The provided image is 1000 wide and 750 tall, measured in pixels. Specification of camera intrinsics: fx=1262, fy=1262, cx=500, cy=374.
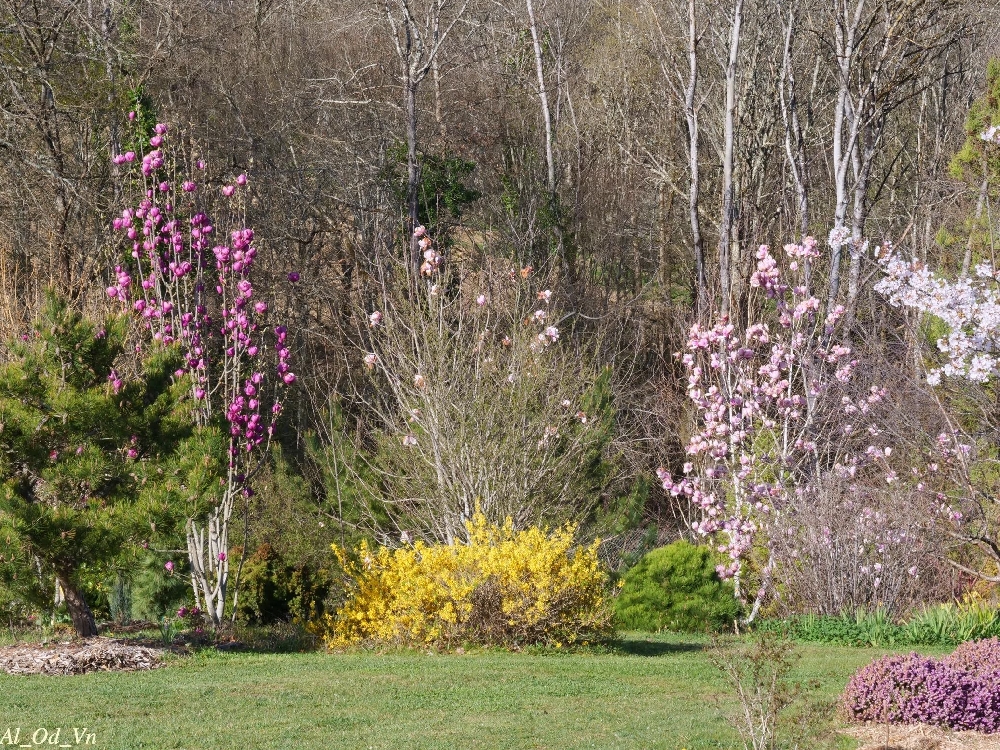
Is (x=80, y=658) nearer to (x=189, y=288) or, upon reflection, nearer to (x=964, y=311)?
(x=189, y=288)

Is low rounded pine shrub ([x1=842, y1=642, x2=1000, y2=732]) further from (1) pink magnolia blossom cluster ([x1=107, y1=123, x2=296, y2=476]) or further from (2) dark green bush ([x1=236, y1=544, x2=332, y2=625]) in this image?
(2) dark green bush ([x1=236, y1=544, x2=332, y2=625])

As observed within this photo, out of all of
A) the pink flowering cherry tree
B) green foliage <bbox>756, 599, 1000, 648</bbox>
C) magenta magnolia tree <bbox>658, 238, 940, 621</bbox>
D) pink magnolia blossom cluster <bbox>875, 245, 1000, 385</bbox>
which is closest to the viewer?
pink magnolia blossom cluster <bbox>875, 245, 1000, 385</bbox>

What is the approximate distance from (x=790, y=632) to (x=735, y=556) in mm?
2817

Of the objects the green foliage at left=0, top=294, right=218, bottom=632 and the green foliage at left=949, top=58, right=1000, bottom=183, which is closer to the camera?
the green foliage at left=0, top=294, right=218, bottom=632

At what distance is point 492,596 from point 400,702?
8.04 ft

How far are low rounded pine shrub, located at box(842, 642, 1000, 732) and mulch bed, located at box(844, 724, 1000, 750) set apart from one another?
3.3 inches

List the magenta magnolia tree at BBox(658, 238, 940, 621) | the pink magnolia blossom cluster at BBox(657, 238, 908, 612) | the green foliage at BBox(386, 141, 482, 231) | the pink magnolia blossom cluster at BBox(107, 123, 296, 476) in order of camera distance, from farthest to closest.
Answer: the green foliage at BBox(386, 141, 482, 231), the pink magnolia blossom cluster at BBox(657, 238, 908, 612), the magenta magnolia tree at BBox(658, 238, 940, 621), the pink magnolia blossom cluster at BBox(107, 123, 296, 476)

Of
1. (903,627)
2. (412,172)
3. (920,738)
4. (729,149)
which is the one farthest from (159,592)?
(729,149)

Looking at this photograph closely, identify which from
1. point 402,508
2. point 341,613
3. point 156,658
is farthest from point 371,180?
point 156,658

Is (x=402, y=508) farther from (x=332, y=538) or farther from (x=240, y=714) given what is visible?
(x=240, y=714)

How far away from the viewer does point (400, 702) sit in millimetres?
7668

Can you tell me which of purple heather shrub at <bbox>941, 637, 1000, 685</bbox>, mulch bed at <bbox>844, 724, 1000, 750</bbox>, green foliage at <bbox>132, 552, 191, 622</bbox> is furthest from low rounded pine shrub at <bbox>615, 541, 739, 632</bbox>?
mulch bed at <bbox>844, 724, 1000, 750</bbox>

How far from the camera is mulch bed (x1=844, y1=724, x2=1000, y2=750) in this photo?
21.5 feet

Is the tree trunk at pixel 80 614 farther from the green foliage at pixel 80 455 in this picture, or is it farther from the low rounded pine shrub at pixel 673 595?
the low rounded pine shrub at pixel 673 595
